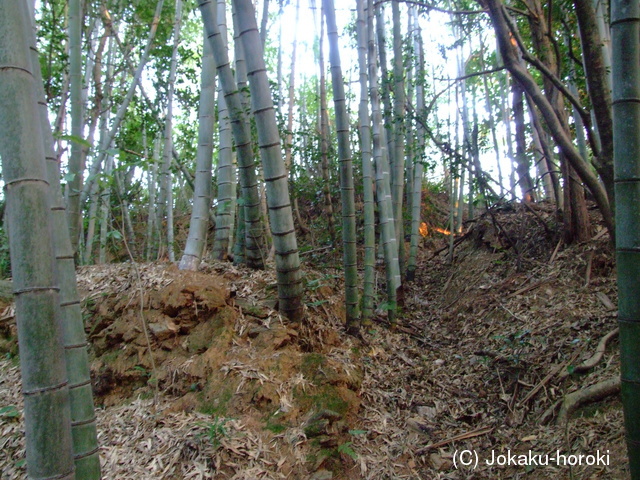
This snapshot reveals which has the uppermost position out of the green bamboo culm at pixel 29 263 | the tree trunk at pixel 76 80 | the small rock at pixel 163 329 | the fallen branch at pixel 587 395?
the tree trunk at pixel 76 80

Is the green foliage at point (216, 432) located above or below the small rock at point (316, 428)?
above

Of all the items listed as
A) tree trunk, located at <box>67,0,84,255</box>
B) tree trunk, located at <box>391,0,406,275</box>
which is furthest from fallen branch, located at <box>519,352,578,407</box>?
tree trunk, located at <box>67,0,84,255</box>

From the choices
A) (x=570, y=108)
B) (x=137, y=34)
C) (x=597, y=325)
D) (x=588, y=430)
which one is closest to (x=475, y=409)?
(x=588, y=430)

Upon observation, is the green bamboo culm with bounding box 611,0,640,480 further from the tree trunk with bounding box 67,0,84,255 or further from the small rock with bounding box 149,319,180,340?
the tree trunk with bounding box 67,0,84,255

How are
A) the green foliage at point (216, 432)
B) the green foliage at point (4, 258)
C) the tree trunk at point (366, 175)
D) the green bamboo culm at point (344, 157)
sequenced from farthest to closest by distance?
the green foliage at point (4, 258) → the tree trunk at point (366, 175) → the green bamboo culm at point (344, 157) → the green foliage at point (216, 432)

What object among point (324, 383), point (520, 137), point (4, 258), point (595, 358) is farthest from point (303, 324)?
point (520, 137)

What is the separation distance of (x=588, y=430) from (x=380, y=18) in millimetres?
5807

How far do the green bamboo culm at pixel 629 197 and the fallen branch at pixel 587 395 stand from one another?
133cm

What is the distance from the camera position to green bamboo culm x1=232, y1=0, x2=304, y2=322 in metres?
3.23

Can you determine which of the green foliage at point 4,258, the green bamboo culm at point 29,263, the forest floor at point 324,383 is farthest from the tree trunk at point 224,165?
the green foliage at point 4,258

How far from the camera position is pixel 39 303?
139cm

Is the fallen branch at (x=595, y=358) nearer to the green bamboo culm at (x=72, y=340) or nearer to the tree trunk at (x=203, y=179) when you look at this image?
the green bamboo culm at (x=72, y=340)

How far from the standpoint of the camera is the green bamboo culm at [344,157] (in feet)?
12.7

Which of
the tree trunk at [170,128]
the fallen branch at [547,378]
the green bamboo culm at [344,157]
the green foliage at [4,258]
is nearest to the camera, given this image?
the fallen branch at [547,378]
